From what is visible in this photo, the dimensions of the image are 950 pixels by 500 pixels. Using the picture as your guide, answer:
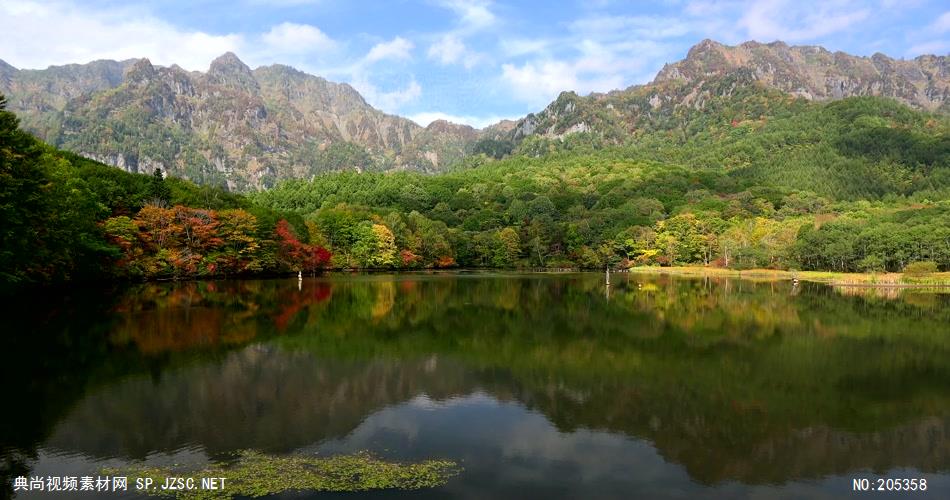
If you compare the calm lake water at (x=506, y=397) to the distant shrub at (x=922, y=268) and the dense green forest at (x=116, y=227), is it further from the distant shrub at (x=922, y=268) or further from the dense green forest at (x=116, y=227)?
the distant shrub at (x=922, y=268)

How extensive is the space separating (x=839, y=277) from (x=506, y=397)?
71.2m

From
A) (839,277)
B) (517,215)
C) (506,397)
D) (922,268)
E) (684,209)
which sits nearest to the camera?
(506,397)

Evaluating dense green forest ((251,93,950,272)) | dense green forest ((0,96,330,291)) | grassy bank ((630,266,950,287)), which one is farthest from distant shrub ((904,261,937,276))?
dense green forest ((0,96,330,291))

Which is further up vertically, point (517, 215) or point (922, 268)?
point (517, 215)

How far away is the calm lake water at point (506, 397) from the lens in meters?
11.1

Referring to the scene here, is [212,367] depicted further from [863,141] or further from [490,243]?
[863,141]

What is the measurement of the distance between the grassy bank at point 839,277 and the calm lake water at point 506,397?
4099 centimetres

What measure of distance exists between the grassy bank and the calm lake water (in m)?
41.0

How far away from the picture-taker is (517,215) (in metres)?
135

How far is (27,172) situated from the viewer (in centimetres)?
3164

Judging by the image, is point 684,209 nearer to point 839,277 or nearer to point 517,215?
point 517,215

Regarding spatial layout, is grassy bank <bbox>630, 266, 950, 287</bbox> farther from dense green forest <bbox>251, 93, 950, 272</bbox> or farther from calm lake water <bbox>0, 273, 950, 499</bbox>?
calm lake water <bbox>0, 273, 950, 499</bbox>

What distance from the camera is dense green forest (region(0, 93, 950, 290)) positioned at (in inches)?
1759

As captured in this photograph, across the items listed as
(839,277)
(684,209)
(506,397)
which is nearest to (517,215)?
(684,209)
